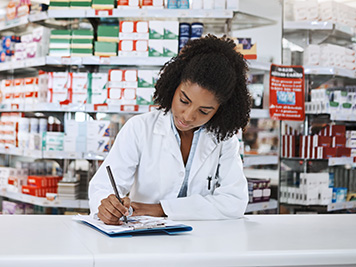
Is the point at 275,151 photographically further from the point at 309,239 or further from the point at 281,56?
the point at 309,239

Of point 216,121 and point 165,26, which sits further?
point 165,26

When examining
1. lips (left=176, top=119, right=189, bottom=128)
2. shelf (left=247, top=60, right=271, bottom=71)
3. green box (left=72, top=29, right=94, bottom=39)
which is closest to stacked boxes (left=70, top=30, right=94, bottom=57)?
green box (left=72, top=29, right=94, bottom=39)

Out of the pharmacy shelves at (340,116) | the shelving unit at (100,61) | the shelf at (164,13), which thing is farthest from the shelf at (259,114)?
the shelf at (164,13)

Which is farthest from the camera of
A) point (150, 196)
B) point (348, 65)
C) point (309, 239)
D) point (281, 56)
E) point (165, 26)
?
point (348, 65)

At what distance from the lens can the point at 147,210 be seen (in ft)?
6.07

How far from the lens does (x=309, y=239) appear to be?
144 cm

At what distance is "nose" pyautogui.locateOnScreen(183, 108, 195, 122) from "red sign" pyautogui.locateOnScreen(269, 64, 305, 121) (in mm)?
2111

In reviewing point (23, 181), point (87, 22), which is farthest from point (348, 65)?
point (23, 181)

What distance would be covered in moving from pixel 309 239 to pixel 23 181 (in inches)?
128

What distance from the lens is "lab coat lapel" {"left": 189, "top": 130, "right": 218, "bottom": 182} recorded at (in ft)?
6.67

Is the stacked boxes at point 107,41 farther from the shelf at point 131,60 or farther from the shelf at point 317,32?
the shelf at point 317,32

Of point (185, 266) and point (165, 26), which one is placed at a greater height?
point (165, 26)

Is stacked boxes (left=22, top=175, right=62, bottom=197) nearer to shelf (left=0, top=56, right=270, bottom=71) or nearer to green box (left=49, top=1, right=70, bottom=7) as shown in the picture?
shelf (left=0, top=56, right=270, bottom=71)

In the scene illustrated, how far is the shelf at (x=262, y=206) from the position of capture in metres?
3.71
